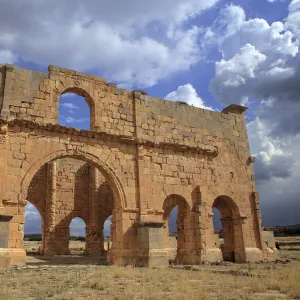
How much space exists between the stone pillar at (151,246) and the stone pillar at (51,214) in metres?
10.1

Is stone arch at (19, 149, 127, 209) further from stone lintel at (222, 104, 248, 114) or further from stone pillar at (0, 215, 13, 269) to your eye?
stone lintel at (222, 104, 248, 114)

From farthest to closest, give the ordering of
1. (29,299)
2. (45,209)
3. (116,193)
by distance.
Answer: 1. (45,209)
2. (116,193)
3. (29,299)

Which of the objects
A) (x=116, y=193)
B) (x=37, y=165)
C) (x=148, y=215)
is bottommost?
(x=148, y=215)

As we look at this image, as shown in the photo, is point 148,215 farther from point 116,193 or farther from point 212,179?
point 212,179

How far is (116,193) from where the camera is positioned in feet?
40.9

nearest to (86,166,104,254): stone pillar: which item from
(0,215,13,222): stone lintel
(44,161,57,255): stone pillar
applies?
(44,161,57,255): stone pillar

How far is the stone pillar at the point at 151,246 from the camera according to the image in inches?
451

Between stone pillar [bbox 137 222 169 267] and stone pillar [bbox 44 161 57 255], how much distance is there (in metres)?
10.1

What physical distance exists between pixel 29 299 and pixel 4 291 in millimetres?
643

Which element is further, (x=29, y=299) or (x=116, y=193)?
(x=116, y=193)

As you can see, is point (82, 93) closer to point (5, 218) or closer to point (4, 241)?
point (5, 218)

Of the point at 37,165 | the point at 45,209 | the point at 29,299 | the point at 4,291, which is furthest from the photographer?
the point at 45,209

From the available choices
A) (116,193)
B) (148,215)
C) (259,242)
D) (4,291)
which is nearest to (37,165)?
(116,193)

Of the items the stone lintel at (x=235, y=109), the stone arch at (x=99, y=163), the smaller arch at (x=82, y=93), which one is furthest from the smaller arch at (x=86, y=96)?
the stone lintel at (x=235, y=109)
